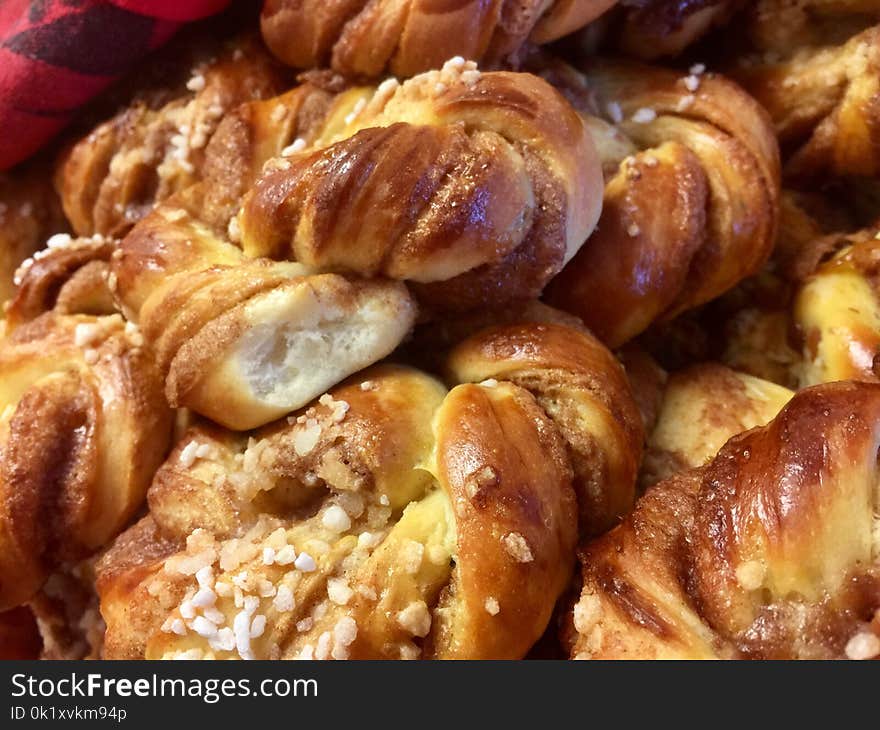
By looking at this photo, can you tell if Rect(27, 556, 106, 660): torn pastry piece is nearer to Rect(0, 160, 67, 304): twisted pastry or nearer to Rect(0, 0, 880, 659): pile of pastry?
Rect(0, 0, 880, 659): pile of pastry

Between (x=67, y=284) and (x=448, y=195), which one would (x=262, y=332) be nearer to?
(x=448, y=195)

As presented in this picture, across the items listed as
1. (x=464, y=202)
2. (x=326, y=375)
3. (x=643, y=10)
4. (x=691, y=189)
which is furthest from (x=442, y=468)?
(x=643, y=10)

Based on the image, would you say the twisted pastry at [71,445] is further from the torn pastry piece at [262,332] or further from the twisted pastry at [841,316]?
the twisted pastry at [841,316]

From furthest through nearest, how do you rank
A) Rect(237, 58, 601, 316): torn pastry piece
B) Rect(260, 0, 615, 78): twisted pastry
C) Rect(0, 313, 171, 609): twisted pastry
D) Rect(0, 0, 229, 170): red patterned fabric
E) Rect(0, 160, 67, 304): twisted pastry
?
Rect(0, 160, 67, 304): twisted pastry < Rect(0, 0, 229, 170): red patterned fabric < Rect(260, 0, 615, 78): twisted pastry < Rect(0, 313, 171, 609): twisted pastry < Rect(237, 58, 601, 316): torn pastry piece

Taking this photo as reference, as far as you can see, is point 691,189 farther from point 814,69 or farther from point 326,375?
point 326,375

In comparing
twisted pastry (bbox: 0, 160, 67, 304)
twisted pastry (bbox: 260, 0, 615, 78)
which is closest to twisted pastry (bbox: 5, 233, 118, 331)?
twisted pastry (bbox: 0, 160, 67, 304)

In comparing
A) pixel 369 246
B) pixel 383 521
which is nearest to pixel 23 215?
pixel 369 246

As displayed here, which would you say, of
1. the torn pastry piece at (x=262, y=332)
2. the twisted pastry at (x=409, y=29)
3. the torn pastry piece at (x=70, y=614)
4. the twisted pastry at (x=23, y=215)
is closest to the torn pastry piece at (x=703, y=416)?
the torn pastry piece at (x=262, y=332)
